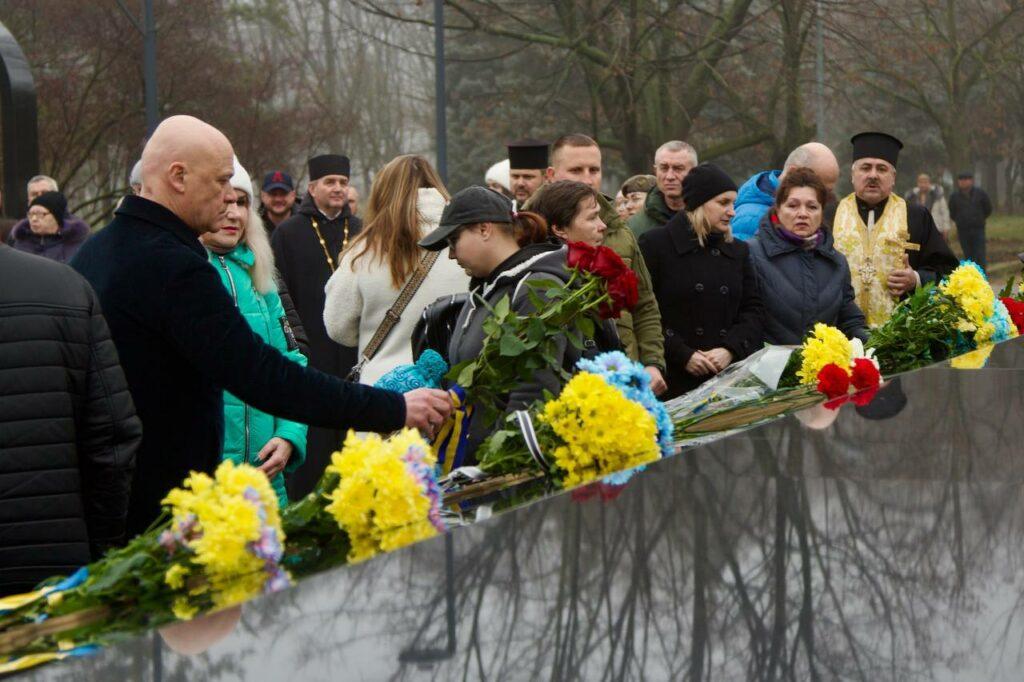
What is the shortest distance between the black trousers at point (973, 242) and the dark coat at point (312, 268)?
54.9ft

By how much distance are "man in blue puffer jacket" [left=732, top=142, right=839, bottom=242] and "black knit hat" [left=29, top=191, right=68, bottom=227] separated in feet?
16.9

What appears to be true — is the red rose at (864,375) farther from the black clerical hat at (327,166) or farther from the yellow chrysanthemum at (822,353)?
the black clerical hat at (327,166)

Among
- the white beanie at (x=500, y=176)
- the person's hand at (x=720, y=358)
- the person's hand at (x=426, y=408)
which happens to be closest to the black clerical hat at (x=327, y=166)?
the white beanie at (x=500, y=176)

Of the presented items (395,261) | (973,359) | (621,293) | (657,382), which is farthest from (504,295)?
(973,359)

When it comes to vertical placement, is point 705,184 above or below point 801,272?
above

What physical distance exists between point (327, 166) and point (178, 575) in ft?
21.4

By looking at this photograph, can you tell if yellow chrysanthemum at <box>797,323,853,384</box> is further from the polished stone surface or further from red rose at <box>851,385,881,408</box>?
the polished stone surface

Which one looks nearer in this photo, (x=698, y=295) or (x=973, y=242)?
(x=698, y=295)

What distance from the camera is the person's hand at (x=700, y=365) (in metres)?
6.88

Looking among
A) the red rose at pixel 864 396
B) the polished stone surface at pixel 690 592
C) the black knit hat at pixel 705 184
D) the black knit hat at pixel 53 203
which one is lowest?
the polished stone surface at pixel 690 592

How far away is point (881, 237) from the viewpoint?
8.08 meters

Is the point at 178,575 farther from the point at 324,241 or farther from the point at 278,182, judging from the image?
the point at 278,182

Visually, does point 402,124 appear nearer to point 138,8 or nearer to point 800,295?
point 138,8

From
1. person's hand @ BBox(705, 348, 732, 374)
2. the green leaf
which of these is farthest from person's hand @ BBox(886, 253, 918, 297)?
the green leaf
